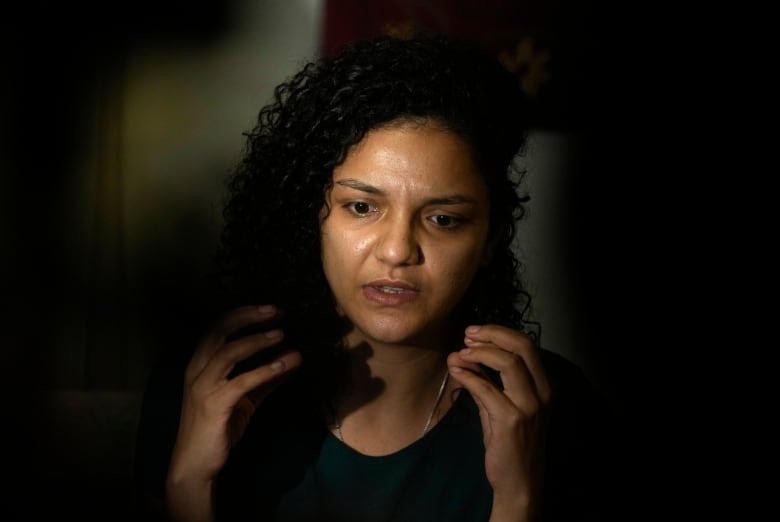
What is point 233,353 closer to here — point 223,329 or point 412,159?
point 223,329

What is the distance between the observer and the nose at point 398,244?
0.83 metres

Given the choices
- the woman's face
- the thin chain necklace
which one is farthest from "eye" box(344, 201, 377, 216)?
the thin chain necklace

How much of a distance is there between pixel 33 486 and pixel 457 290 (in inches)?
18.0

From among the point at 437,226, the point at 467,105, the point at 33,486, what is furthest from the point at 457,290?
the point at 33,486

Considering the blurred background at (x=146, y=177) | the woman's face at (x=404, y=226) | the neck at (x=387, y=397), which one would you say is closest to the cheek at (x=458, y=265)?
the woman's face at (x=404, y=226)

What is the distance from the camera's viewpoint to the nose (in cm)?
83

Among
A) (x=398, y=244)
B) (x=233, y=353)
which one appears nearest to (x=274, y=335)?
(x=233, y=353)

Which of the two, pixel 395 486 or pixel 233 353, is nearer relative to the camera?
pixel 233 353

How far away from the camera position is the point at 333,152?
89 cm

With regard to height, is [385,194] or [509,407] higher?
[385,194]

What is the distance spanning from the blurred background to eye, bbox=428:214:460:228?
0.31 meters

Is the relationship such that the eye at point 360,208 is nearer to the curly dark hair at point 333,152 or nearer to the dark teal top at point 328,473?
the curly dark hair at point 333,152

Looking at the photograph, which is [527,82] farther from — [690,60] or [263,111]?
[263,111]

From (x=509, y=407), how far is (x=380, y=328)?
157 millimetres
